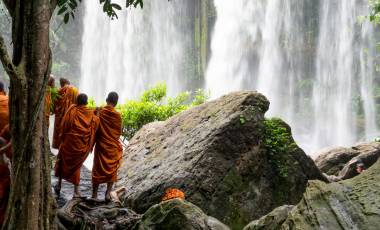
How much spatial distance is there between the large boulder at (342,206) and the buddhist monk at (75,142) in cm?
343

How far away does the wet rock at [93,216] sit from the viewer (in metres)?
4.56

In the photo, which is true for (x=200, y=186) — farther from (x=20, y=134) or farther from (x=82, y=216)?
(x=20, y=134)

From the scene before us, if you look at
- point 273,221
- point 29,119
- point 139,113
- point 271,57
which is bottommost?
point 273,221

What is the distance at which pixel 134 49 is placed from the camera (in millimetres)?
26578

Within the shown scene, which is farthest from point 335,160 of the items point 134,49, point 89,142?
point 134,49

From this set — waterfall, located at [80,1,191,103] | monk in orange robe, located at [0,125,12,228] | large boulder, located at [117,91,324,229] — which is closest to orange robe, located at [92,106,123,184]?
large boulder, located at [117,91,324,229]

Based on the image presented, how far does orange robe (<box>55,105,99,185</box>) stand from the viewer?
615cm

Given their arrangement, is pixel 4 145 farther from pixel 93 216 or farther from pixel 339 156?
pixel 339 156

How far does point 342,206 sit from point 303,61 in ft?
71.8

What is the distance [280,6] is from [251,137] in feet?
62.3

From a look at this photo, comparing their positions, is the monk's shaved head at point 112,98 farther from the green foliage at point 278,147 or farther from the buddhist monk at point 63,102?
the green foliage at point 278,147

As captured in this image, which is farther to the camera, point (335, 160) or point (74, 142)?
point (335, 160)

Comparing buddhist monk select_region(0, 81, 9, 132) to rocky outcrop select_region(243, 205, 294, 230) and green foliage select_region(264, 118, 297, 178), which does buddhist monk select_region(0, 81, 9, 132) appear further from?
green foliage select_region(264, 118, 297, 178)

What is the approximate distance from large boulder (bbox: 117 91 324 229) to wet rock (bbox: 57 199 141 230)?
890 millimetres
